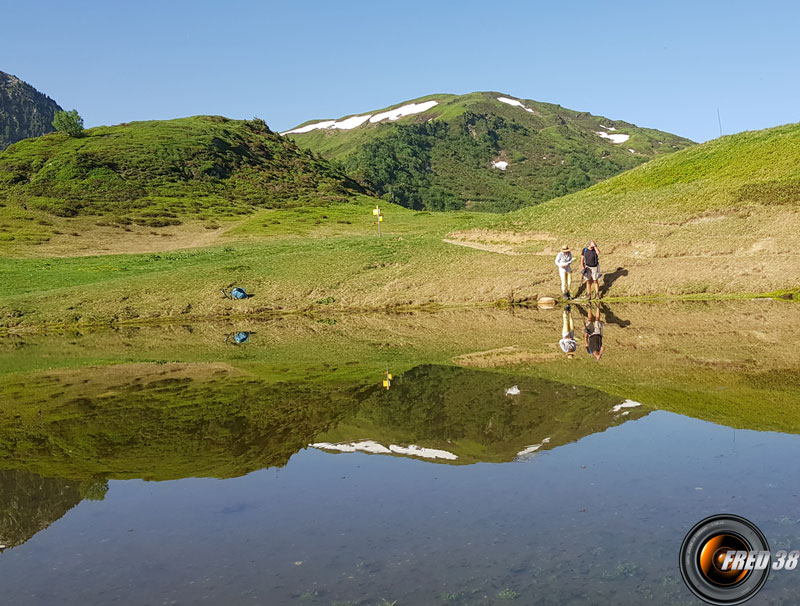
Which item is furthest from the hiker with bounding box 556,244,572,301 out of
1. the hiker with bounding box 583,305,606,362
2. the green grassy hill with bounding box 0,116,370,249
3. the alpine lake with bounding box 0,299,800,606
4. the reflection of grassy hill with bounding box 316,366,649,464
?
the green grassy hill with bounding box 0,116,370,249

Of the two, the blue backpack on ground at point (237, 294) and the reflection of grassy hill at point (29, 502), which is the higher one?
the blue backpack on ground at point (237, 294)

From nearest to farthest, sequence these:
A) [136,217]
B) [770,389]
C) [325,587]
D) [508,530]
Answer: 1. [325,587]
2. [508,530]
3. [770,389]
4. [136,217]

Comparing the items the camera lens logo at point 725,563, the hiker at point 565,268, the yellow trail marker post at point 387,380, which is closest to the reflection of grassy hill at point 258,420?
the yellow trail marker post at point 387,380

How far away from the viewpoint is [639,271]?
37.3m

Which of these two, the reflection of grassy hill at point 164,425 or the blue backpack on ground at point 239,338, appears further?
the blue backpack on ground at point 239,338

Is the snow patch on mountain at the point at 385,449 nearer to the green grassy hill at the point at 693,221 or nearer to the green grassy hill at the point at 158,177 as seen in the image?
the green grassy hill at the point at 693,221

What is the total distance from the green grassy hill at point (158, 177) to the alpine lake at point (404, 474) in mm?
63732

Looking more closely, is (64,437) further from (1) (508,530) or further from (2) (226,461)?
(1) (508,530)

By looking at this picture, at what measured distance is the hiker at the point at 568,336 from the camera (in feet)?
72.3

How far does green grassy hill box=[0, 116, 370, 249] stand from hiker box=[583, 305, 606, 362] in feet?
203

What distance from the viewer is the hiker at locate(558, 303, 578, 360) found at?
22.0 m

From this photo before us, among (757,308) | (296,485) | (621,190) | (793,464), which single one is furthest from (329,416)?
(621,190)

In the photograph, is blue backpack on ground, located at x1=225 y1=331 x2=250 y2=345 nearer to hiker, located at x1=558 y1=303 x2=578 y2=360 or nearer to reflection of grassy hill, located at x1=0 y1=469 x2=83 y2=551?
hiker, located at x1=558 y1=303 x2=578 y2=360

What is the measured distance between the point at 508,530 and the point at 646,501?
2000 millimetres
